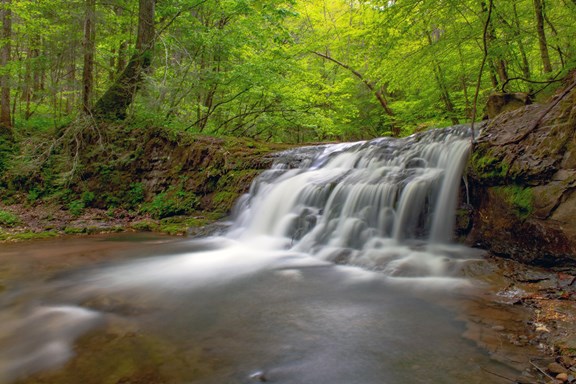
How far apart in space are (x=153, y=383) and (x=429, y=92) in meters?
11.8

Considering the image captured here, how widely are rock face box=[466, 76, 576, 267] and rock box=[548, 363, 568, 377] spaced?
2.02 meters

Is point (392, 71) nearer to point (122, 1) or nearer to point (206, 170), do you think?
point (206, 170)

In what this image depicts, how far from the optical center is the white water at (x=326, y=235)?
3.13m

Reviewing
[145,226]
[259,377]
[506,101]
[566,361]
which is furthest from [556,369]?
[145,226]

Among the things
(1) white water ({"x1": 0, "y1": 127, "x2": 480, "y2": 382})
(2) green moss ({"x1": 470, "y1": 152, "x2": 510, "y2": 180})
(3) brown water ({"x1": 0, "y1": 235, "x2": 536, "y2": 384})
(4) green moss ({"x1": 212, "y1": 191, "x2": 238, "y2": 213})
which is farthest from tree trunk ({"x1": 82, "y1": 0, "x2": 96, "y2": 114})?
(2) green moss ({"x1": 470, "y1": 152, "x2": 510, "y2": 180})

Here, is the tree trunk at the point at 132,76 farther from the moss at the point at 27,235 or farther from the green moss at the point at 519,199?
the green moss at the point at 519,199

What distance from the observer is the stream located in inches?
88.1

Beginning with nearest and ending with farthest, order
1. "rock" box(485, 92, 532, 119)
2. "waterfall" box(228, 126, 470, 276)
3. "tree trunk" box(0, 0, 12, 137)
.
Result: "waterfall" box(228, 126, 470, 276), "rock" box(485, 92, 532, 119), "tree trunk" box(0, 0, 12, 137)

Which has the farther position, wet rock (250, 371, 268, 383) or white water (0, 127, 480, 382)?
white water (0, 127, 480, 382)

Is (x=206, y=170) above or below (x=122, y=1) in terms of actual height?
below

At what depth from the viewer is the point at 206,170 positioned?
880 cm

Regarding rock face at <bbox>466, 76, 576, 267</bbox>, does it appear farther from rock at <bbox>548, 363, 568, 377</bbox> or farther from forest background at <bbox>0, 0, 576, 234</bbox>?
forest background at <bbox>0, 0, 576, 234</bbox>

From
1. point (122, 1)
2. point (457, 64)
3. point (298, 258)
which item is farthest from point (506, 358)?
point (122, 1)

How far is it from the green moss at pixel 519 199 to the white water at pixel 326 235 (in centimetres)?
71
